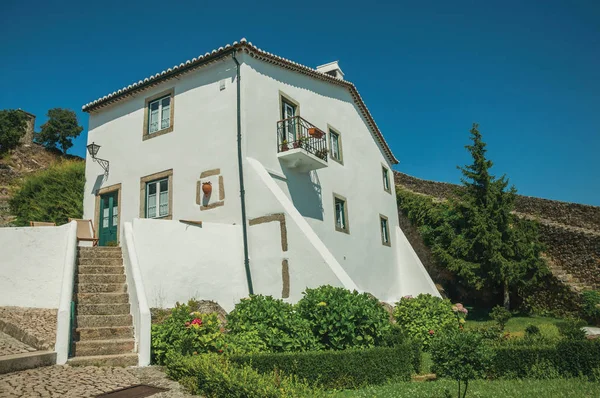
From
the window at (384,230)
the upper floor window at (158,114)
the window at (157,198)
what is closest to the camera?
the window at (157,198)

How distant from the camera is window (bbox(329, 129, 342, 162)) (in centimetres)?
1759

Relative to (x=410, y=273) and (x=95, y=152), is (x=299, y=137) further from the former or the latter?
(x=410, y=273)

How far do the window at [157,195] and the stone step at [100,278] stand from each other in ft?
14.5

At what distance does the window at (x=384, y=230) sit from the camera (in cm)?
2055

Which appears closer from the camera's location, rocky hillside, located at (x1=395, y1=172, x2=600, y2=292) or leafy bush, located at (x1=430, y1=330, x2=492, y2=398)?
leafy bush, located at (x1=430, y1=330, x2=492, y2=398)

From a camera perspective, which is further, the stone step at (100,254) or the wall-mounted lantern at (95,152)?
the wall-mounted lantern at (95,152)

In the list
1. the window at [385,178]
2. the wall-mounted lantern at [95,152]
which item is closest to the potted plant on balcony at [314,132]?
the window at [385,178]

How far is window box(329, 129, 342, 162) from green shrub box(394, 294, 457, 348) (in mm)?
7106

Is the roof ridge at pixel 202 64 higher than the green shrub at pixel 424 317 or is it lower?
higher

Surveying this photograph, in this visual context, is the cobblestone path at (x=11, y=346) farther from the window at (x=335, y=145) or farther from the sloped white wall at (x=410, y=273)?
the sloped white wall at (x=410, y=273)

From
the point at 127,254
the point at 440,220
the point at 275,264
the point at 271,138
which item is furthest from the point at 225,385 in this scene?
the point at 440,220

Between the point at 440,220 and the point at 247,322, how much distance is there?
17139mm

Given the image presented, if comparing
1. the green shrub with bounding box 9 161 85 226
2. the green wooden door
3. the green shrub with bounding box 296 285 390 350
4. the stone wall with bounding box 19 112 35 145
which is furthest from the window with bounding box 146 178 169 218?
the stone wall with bounding box 19 112 35 145

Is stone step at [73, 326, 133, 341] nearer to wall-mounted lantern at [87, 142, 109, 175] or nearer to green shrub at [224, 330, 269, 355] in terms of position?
green shrub at [224, 330, 269, 355]
